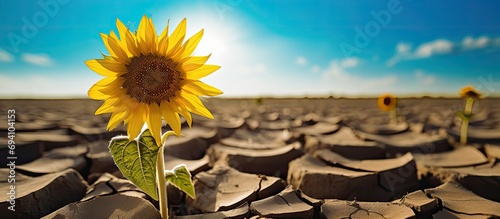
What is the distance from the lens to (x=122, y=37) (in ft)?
3.33

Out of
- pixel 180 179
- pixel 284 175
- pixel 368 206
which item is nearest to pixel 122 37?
pixel 180 179

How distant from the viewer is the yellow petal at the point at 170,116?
3.40 ft

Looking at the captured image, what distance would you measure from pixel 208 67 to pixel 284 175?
124 centimetres

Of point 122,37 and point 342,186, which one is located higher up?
point 122,37

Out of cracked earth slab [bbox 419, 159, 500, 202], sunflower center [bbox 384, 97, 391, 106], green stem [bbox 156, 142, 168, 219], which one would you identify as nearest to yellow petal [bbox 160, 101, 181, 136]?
green stem [bbox 156, 142, 168, 219]

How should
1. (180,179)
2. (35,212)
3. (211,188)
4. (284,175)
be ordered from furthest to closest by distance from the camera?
(284,175) < (211,188) < (35,212) < (180,179)

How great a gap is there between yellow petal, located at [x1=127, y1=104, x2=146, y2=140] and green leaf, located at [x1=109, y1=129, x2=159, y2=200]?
0.10 ft

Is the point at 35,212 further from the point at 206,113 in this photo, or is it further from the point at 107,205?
the point at 206,113

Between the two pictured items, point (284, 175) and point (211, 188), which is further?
point (284, 175)

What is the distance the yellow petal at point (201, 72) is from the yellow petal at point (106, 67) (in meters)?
0.22

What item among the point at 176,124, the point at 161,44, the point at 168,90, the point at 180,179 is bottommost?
the point at 180,179

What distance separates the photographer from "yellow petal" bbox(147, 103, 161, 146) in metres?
1.00

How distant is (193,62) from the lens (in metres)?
1.07

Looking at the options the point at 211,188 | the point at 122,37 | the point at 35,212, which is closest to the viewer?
the point at 122,37
